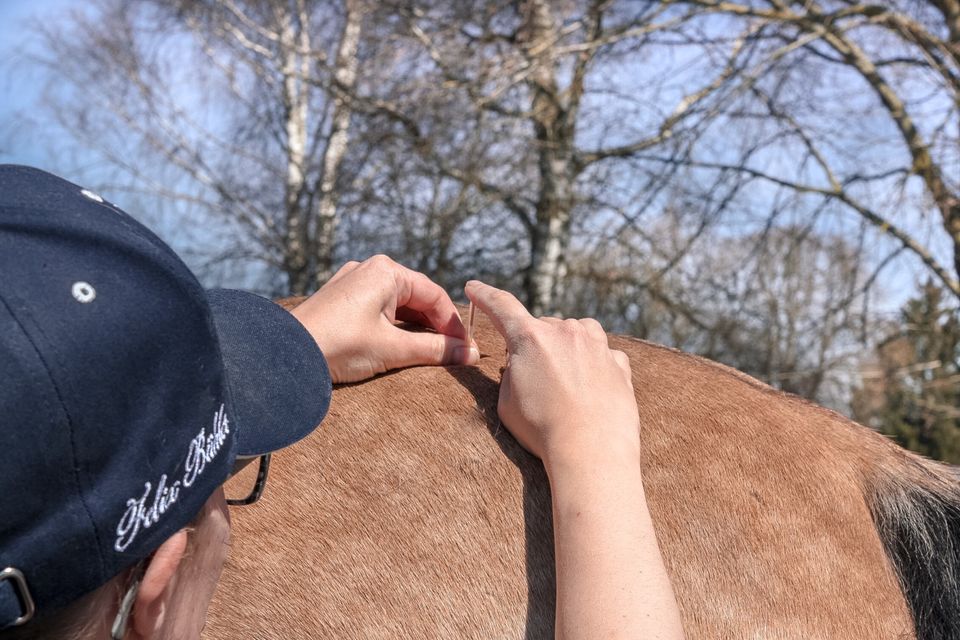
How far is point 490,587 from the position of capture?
135cm

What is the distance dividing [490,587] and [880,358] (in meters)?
6.69

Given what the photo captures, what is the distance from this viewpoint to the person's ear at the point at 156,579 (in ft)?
2.72

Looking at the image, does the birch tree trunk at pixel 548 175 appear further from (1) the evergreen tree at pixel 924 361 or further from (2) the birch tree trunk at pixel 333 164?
(1) the evergreen tree at pixel 924 361

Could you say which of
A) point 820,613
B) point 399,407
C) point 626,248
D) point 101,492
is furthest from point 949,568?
point 626,248

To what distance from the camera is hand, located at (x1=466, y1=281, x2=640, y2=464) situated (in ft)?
4.04

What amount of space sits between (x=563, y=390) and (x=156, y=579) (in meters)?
0.63

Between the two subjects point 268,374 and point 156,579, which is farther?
point 268,374

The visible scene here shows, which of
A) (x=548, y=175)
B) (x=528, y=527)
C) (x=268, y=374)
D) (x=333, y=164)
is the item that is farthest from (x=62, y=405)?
(x=333, y=164)

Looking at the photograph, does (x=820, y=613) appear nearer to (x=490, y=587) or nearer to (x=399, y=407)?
(x=490, y=587)

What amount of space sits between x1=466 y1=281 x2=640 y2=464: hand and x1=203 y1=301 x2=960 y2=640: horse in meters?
0.11

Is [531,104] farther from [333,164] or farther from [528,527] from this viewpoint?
[528,527]

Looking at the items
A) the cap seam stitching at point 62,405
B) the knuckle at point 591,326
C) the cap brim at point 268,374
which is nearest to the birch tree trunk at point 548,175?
the knuckle at point 591,326

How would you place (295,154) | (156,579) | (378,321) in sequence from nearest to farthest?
(156,579) < (378,321) < (295,154)

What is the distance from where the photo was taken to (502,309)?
1459 millimetres
